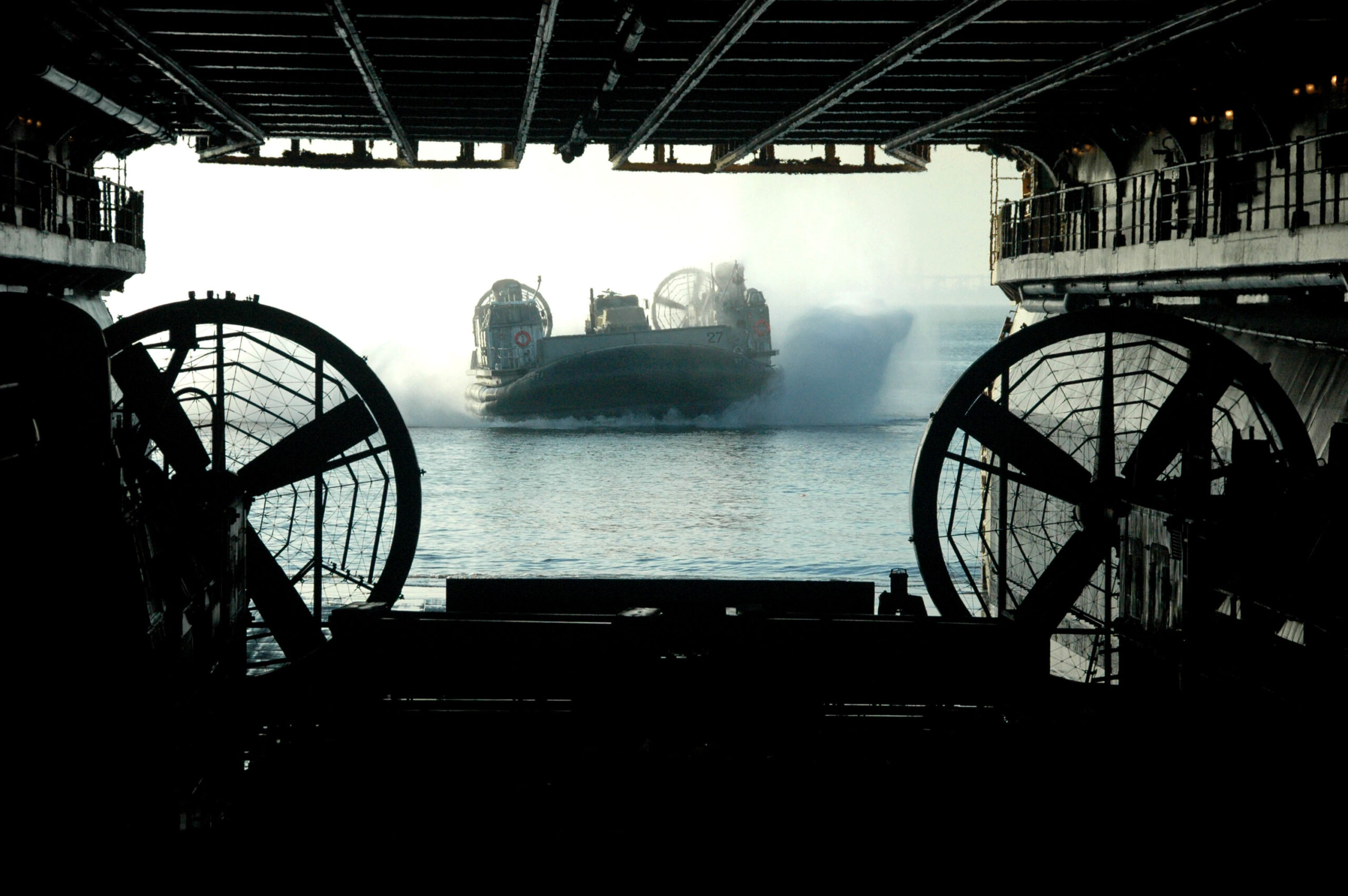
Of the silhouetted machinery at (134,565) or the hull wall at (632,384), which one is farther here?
the hull wall at (632,384)

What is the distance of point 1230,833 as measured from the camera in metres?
7.20

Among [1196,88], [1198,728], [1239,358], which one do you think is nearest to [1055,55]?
[1196,88]

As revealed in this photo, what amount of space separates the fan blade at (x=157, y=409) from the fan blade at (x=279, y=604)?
80 cm

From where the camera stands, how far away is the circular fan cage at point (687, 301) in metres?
61.7

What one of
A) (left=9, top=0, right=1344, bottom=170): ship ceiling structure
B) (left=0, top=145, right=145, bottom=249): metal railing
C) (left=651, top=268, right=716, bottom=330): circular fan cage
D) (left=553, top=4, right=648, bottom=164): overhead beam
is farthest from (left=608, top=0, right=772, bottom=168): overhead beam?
(left=651, top=268, right=716, bottom=330): circular fan cage

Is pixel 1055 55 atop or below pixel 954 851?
atop

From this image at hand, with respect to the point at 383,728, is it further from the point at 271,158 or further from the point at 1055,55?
the point at 271,158

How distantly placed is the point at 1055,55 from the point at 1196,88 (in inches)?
108

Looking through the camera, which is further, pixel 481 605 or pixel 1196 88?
pixel 1196 88

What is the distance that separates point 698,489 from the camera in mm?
45938

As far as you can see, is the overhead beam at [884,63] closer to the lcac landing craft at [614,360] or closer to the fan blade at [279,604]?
the fan blade at [279,604]

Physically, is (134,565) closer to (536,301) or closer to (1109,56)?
(1109,56)

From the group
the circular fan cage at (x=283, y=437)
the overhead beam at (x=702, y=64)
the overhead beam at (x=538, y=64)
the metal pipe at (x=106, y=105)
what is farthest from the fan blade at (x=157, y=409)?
the overhead beam at (x=702, y=64)

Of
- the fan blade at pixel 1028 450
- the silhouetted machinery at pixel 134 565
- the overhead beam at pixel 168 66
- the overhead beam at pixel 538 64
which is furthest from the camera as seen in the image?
the overhead beam at pixel 168 66
